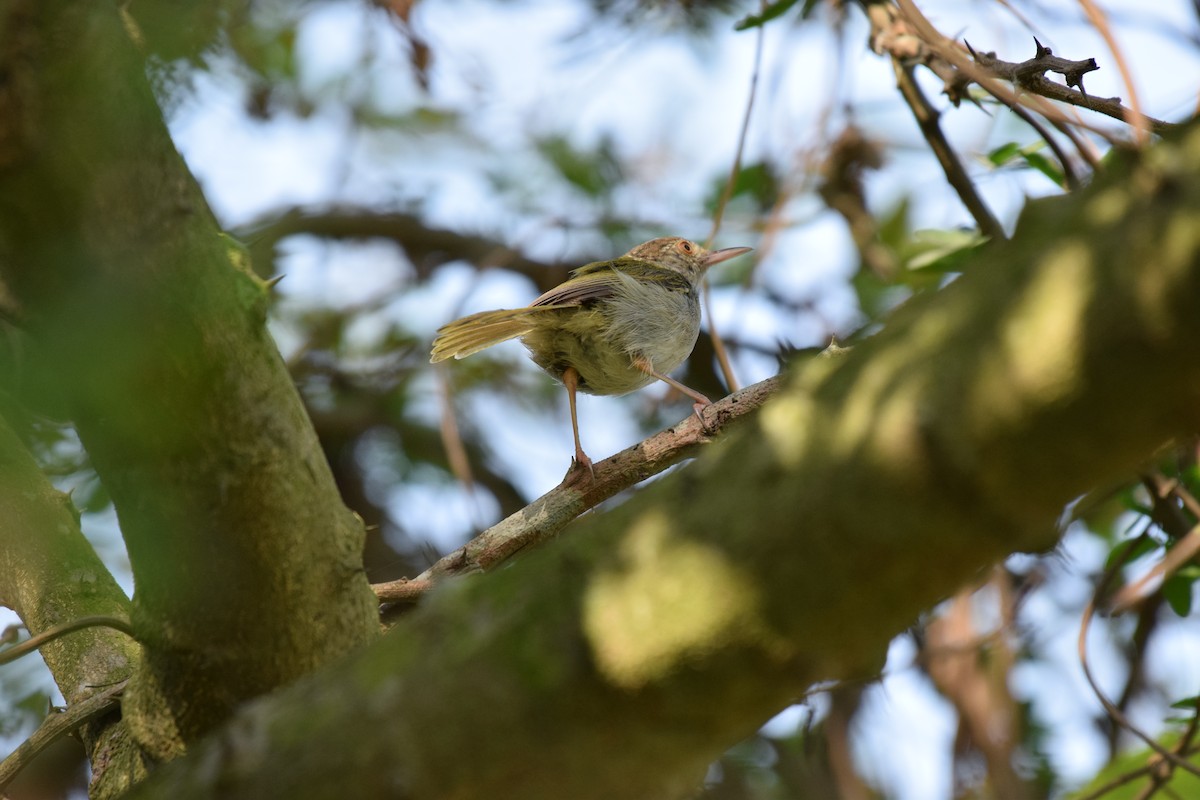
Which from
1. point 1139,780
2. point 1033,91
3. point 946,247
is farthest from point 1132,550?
point 1033,91

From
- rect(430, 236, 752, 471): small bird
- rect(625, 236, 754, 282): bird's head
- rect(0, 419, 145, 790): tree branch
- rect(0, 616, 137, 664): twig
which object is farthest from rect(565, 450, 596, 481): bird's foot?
rect(625, 236, 754, 282): bird's head

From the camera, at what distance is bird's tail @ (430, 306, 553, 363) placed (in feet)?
15.4

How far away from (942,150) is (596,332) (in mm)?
1740

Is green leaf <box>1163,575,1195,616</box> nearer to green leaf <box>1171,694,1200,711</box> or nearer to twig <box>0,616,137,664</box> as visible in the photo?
green leaf <box>1171,694,1200,711</box>

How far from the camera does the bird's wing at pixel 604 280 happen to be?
4.85m

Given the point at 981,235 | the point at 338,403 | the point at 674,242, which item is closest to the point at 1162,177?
the point at 981,235

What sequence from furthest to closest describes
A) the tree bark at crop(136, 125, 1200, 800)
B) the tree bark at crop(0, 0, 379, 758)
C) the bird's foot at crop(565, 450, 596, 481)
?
1. the bird's foot at crop(565, 450, 596, 481)
2. the tree bark at crop(0, 0, 379, 758)
3. the tree bark at crop(136, 125, 1200, 800)

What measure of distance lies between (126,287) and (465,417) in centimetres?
490

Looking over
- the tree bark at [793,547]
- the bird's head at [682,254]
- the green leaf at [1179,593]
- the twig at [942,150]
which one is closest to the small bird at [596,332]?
the bird's head at [682,254]

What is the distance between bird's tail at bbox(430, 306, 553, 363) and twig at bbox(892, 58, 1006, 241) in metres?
1.72

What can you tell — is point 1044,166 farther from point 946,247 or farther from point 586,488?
point 586,488

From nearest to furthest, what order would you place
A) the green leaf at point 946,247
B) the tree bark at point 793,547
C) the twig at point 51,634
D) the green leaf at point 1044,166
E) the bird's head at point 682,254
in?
the tree bark at point 793,547, the twig at point 51,634, the green leaf at point 1044,166, the green leaf at point 946,247, the bird's head at point 682,254

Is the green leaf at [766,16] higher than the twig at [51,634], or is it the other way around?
the green leaf at [766,16]

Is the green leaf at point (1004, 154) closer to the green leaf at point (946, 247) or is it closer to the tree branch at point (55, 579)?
the green leaf at point (946, 247)
